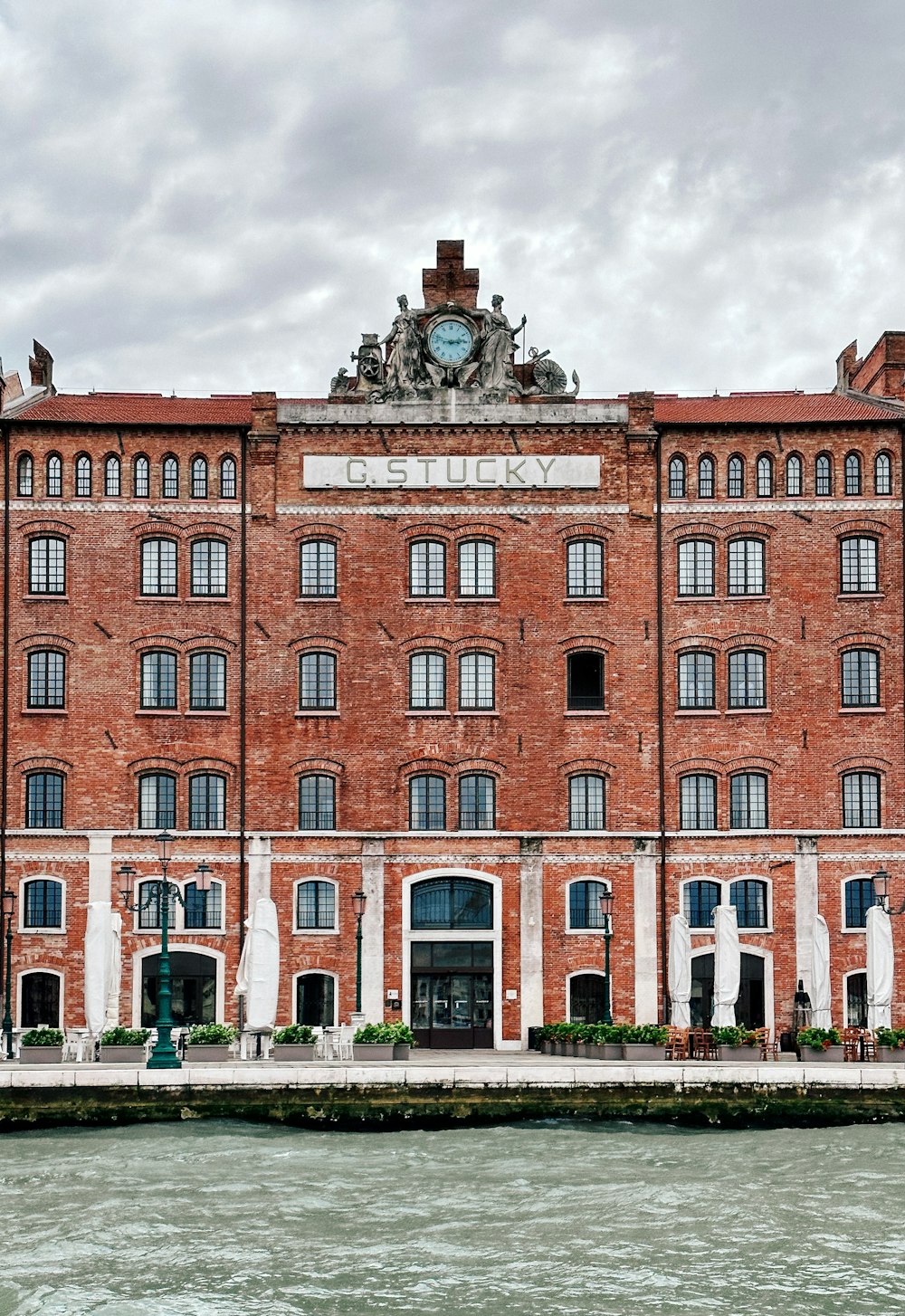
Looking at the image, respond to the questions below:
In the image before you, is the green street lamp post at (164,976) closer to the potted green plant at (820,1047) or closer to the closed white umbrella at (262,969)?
the closed white umbrella at (262,969)

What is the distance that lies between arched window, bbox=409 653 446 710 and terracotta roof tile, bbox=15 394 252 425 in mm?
7833

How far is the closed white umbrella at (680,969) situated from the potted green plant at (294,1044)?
8727mm

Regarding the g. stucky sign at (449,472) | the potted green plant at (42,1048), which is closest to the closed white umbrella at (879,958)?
the g. stucky sign at (449,472)

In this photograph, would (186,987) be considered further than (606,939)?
Yes

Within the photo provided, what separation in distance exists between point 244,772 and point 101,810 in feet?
12.5

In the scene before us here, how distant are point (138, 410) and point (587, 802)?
16337 mm

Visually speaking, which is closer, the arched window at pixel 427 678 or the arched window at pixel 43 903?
the arched window at pixel 43 903

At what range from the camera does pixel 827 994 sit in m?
42.5

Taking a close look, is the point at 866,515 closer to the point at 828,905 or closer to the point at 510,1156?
the point at 828,905

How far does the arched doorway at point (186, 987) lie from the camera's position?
46.7 meters

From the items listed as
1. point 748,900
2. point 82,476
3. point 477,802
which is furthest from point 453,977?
point 82,476

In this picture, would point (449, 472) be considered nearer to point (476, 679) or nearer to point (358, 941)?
point (476, 679)

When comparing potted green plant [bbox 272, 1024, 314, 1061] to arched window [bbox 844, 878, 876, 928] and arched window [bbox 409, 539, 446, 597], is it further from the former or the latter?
arched window [bbox 844, 878, 876, 928]

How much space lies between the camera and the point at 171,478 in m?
48.5
